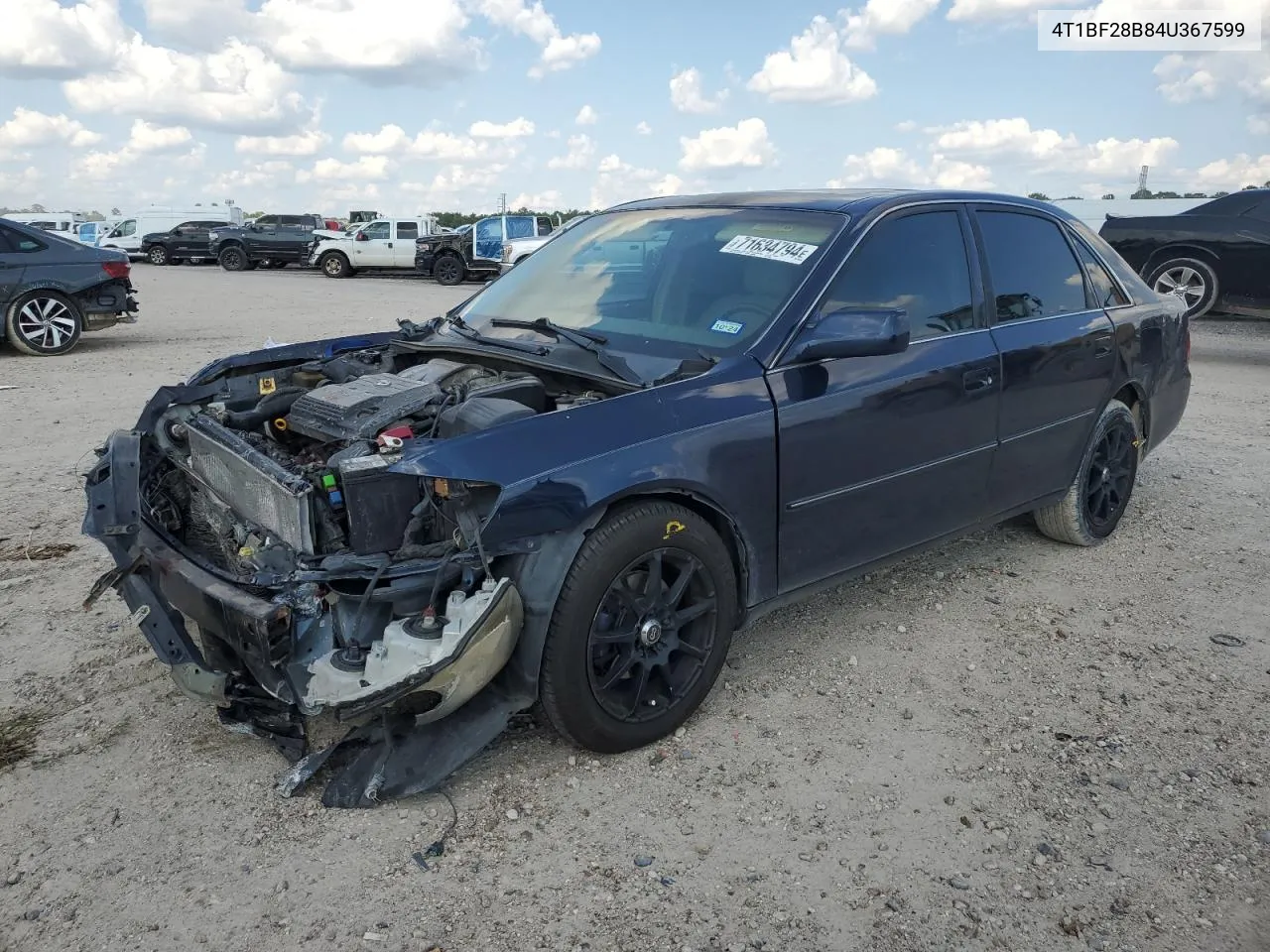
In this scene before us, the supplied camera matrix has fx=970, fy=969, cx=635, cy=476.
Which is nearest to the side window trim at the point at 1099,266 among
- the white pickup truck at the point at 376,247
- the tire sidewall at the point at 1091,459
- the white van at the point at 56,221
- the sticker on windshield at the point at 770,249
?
the tire sidewall at the point at 1091,459

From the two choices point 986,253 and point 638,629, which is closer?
point 638,629

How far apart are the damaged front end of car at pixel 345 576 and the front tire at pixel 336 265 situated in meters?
24.2

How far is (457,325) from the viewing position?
4043 mm

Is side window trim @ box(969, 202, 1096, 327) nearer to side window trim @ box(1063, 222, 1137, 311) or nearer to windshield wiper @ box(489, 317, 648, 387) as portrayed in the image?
side window trim @ box(1063, 222, 1137, 311)

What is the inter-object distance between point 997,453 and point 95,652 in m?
3.60

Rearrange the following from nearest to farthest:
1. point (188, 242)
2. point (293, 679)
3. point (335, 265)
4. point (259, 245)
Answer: point (293, 679)
point (335, 265)
point (259, 245)
point (188, 242)

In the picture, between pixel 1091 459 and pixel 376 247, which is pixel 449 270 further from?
pixel 1091 459

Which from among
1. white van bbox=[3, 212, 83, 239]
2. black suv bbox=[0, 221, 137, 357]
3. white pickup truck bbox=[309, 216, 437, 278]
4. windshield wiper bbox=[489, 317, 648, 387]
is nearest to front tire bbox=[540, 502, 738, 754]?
windshield wiper bbox=[489, 317, 648, 387]

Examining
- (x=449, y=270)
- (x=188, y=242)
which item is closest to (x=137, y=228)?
(x=188, y=242)

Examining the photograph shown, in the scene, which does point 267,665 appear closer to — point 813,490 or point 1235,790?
point 813,490

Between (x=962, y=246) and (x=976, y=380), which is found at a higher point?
(x=962, y=246)

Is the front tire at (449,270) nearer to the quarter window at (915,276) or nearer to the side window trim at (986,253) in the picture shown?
the side window trim at (986,253)

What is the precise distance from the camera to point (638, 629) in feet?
9.64

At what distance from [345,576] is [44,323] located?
1005cm
